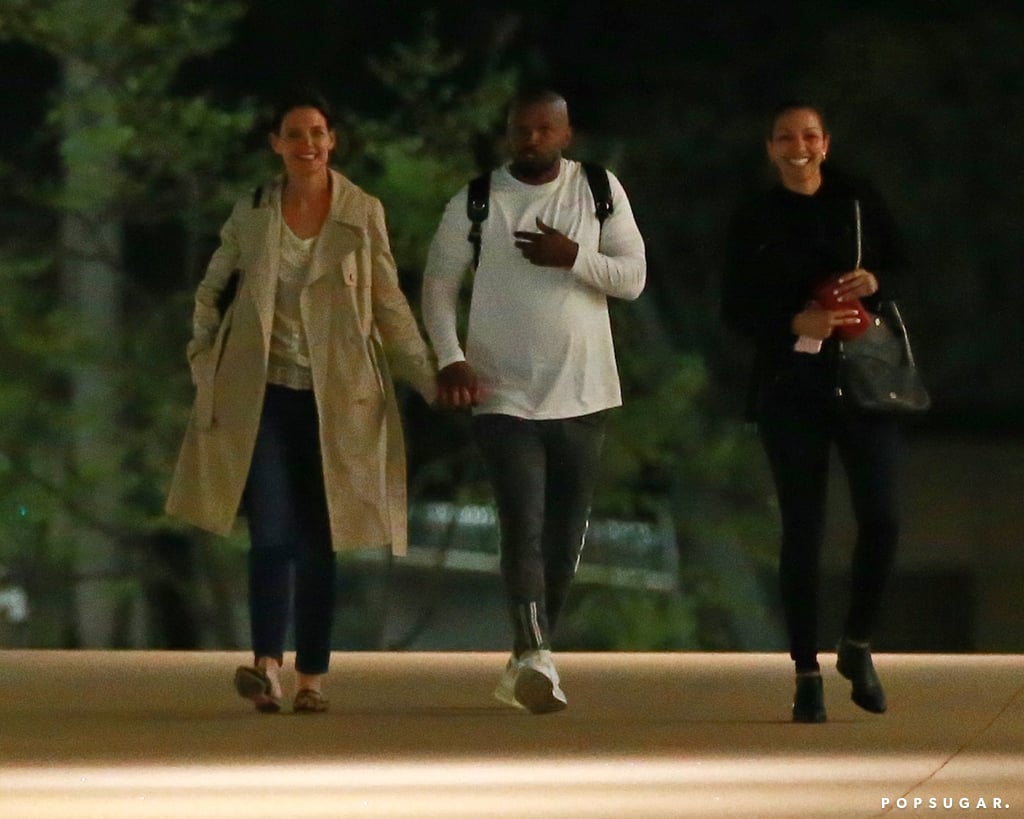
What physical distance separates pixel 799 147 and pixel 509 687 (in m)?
1.57

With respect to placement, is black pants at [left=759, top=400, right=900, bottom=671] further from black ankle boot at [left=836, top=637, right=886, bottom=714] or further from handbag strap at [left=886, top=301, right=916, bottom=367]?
handbag strap at [left=886, top=301, right=916, bottom=367]

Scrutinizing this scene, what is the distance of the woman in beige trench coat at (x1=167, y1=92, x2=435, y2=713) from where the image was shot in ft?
24.4

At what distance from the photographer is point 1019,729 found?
7.03m

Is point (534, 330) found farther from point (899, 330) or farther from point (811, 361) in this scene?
point (899, 330)

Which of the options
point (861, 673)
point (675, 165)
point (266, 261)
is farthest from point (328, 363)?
point (675, 165)

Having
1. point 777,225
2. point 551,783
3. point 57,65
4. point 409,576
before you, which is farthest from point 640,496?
point 551,783

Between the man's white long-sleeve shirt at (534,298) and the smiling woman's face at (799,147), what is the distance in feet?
1.74

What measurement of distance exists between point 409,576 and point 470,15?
240cm

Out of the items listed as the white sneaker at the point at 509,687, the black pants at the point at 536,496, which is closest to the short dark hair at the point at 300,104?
the black pants at the point at 536,496

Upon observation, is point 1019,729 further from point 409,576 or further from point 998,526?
point 998,526

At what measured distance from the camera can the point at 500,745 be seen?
659 centimetres

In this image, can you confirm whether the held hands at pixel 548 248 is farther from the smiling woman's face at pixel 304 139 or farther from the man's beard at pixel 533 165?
the smiling woman's face at pixel 304 139

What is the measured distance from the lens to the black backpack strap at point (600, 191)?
24.8ft

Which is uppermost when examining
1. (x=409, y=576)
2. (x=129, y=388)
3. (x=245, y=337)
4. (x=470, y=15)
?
(x=470, y=15)
